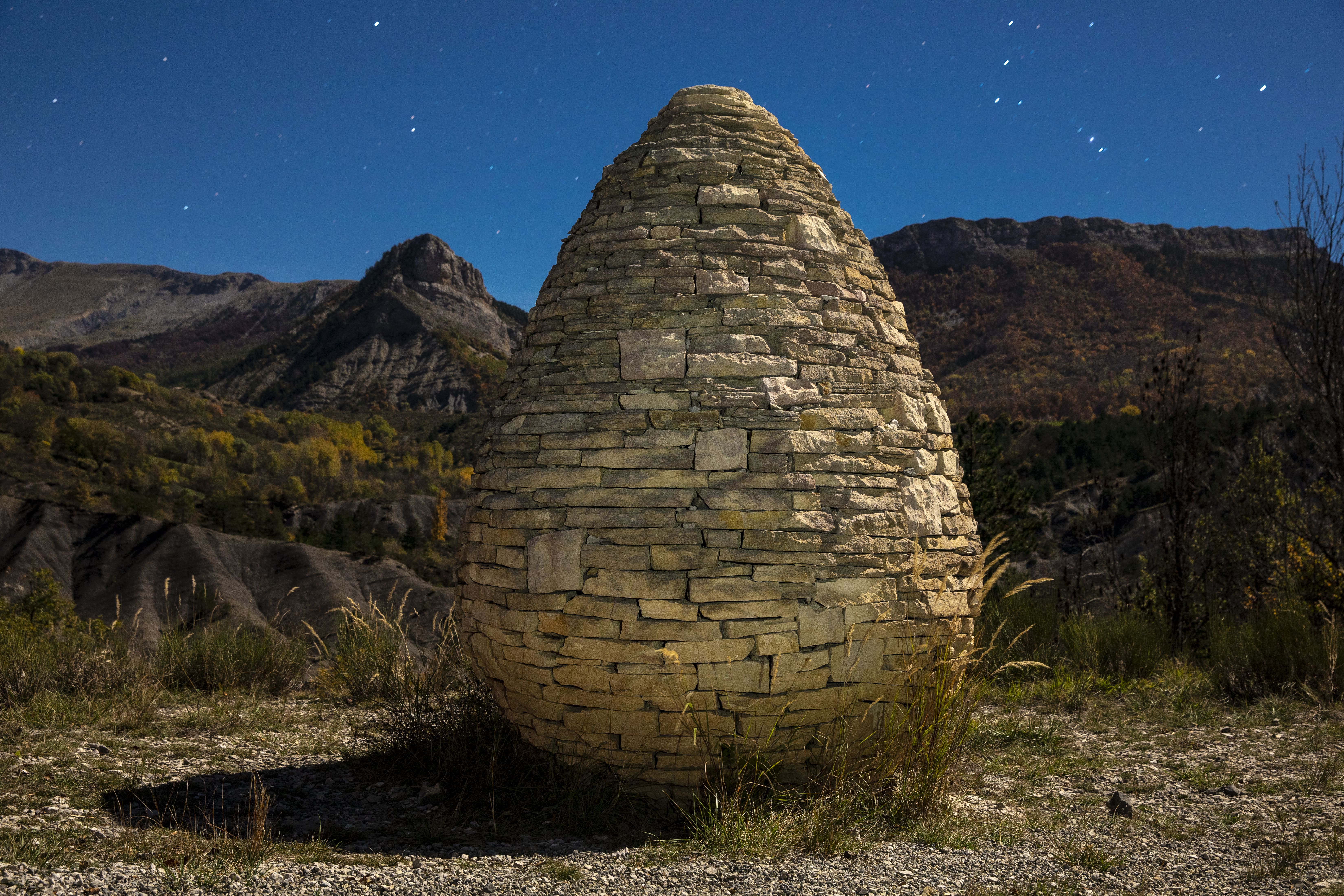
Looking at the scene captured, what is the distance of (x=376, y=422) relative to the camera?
5947 centimetres

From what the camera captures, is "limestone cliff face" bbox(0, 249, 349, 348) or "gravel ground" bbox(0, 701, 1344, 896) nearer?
"gravel ground" bbox(0, 701, 1344, 896)

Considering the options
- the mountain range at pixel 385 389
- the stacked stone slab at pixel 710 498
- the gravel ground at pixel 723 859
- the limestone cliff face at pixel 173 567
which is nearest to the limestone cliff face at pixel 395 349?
the mountain range at pixel 385 389

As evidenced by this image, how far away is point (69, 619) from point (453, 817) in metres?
12.5

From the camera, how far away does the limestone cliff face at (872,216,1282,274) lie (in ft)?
214

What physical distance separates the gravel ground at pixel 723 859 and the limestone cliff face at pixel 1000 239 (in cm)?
6516

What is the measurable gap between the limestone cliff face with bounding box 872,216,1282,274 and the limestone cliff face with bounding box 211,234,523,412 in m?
36.7

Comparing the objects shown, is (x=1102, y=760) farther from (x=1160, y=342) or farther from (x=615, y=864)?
(x=1160, y=342)

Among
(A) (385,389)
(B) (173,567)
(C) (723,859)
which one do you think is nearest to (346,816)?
(C) (723,859)

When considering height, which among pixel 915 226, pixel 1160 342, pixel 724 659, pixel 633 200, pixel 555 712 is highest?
pixel 915 226

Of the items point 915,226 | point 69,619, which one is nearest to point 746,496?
point 69,619

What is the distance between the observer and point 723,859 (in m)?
3.52

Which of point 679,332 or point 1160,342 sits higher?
point 1160,342

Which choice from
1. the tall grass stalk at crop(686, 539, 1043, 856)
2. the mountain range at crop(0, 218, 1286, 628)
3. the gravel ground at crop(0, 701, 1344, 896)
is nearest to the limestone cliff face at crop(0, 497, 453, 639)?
the mountain range at crop(0, 218, 1286, 628)

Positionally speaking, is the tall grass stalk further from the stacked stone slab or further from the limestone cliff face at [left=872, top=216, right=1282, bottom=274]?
the limestone cliff face at [left=872, top=216, right=1282, bottom=274]
